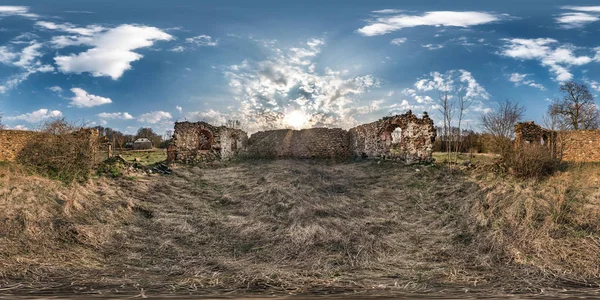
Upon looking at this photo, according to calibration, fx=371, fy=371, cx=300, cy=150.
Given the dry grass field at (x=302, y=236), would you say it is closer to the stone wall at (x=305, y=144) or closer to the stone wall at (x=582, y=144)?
the stone wall at (x=305, y=144)

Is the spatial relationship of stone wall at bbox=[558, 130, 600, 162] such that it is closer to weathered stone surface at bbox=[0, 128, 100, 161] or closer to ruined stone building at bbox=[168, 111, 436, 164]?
ruined stone building at bbox=[168, 111, 436, 164]

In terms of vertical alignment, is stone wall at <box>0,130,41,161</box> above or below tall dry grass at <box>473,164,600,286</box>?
above

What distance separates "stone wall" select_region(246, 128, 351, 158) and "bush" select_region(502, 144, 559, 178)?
1184 cm

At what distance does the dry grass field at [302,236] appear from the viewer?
5.84 m

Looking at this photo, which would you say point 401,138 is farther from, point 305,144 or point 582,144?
point 582,144

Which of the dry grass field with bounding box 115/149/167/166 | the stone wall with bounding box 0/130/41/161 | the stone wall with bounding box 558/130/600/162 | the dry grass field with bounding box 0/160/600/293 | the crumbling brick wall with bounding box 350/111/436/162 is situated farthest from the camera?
the stone wall with bounding box 558/130/600/162

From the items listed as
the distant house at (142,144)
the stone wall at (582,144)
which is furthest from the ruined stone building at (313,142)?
the distant house at (142,144)

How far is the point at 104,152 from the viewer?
53.7ft

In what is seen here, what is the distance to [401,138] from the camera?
19109mm

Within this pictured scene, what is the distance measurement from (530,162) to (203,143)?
1736 centimetres

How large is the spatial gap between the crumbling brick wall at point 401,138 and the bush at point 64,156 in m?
13.9

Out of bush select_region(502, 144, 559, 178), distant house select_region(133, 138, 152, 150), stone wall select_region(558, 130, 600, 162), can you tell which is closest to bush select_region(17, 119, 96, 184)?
Result: bush select_region(502, 144, 559, 178)

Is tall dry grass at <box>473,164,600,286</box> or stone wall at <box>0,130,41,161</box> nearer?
tall dry grass at <box>473,164,600,286</box>

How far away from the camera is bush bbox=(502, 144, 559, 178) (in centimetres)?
1266
